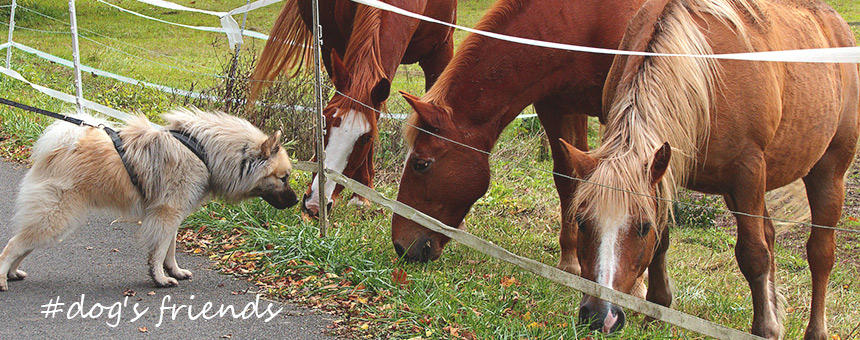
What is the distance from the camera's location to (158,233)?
4.34 metres

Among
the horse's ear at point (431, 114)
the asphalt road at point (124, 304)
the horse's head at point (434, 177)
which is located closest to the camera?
the asphalt road at point (124, 304)

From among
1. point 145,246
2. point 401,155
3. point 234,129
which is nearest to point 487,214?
point 401,155

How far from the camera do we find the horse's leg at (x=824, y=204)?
206 inches

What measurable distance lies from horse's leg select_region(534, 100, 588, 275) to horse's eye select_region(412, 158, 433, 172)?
105cm

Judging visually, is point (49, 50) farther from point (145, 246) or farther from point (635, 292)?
point (635, 292)

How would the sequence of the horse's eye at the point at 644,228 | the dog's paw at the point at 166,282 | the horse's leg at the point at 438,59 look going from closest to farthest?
1. the horse's eye at the point at 644,228
2. the dog's paw at the point at 166,282
3. the horse's leg at the point at 438,59

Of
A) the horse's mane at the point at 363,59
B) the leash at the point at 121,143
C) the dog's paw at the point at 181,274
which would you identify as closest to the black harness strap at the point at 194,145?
the leash at the point at 121,143

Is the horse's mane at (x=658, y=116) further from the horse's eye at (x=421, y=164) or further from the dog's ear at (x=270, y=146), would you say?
the dog's ear at (x=270, y=146)

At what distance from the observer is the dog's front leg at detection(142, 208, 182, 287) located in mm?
4344

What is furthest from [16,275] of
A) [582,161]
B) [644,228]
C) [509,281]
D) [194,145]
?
[644,228]

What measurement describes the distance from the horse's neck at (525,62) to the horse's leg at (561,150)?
38 cm

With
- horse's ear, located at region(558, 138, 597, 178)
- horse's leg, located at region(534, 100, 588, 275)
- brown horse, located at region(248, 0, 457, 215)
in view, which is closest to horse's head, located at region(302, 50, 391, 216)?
brown horse, located at region(248, 0, 457, 215)

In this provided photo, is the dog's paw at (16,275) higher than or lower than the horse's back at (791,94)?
lower

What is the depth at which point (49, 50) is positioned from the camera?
1545cm
